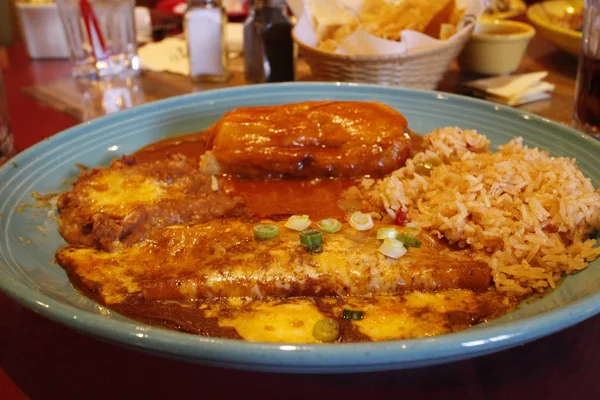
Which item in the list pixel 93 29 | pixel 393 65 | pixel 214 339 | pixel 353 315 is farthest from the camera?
pixel 93 29

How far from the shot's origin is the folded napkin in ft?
7.76

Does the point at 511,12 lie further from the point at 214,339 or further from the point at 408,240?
the point at 214,339

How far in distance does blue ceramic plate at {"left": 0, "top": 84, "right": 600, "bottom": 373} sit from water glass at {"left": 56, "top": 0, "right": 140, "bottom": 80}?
1.04 m

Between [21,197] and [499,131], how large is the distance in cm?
166

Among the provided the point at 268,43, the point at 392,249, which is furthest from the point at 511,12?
the point at 392,249

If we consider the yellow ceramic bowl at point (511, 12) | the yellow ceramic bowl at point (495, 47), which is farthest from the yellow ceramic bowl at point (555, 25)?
the yellow ceramic bowl at point (511, 12)

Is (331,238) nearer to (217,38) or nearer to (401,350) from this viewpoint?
(401,350)

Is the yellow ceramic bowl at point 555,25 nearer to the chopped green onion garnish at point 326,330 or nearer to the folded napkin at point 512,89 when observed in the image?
the folded napkin at point 512,89

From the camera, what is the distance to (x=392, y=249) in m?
1.28

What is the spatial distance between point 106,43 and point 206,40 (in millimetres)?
748

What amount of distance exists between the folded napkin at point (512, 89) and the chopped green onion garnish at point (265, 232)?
151 centimetres

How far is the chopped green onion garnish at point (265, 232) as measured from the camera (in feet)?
4.41

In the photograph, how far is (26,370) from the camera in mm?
1087

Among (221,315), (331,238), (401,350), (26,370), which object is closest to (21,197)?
(26,370)
